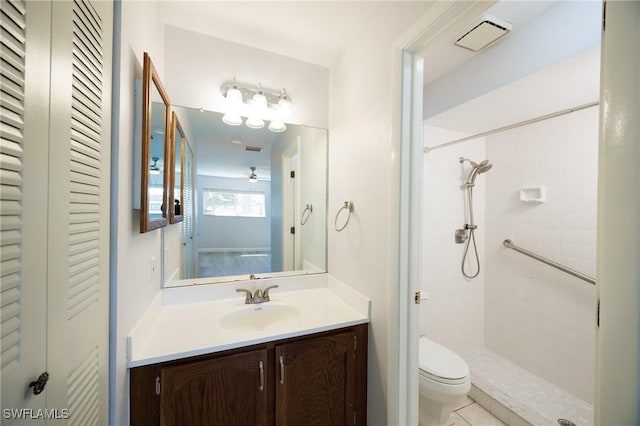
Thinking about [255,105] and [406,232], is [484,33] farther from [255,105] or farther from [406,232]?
[255,105]

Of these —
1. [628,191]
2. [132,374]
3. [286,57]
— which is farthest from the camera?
[286,57]

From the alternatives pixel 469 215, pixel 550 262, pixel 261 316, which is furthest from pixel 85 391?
pixel 550 262

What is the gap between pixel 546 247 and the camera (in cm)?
202

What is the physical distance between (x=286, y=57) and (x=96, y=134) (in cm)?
138

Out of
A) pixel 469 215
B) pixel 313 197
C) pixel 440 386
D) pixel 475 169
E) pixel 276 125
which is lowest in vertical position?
pixel 440 386

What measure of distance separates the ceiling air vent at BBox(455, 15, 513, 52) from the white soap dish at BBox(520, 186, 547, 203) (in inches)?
51.0

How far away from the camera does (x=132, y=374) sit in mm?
908

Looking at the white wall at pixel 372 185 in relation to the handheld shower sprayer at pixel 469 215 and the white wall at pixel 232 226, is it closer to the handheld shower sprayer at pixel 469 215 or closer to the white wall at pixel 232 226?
the white wall at pixel 232 226

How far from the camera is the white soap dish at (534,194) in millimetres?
2031

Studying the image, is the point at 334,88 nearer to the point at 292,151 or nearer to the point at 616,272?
the point at 292,151

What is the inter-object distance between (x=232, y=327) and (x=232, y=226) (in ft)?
2.28

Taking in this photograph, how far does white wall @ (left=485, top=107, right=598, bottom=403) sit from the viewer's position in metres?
1.81

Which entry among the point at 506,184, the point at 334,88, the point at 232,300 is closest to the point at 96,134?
the point at 232,300

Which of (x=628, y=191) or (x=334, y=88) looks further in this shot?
(x=334, y=88)
